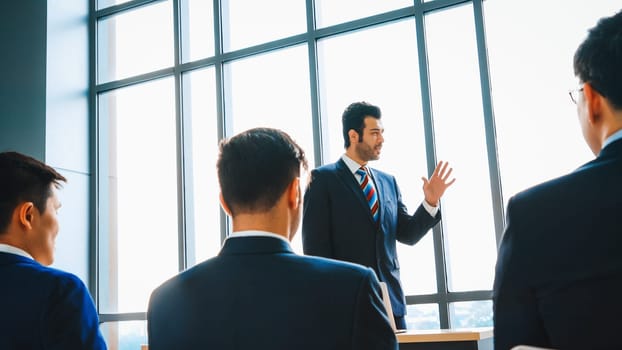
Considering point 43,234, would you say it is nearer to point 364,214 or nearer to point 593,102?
point 593,102

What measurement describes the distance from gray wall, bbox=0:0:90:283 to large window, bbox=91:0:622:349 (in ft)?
0.55

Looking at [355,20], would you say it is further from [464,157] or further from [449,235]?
[449,235]

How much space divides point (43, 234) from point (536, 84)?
10.2 ft

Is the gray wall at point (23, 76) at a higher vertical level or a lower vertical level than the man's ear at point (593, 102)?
higher

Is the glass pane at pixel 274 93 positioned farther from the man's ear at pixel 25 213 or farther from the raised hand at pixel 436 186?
the man's ear at pixel 25 213

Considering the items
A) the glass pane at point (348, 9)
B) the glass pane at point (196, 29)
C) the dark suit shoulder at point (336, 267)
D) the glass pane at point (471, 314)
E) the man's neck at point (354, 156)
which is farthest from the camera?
the glass pane at point (196, 29)

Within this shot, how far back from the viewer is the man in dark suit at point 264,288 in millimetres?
1073

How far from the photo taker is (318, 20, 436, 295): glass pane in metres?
4.15

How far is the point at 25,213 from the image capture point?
5.56 ft

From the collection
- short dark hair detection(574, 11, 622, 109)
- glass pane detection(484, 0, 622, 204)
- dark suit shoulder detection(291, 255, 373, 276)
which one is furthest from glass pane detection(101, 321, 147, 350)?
short dark hair detection(574, 11, 622, 109)

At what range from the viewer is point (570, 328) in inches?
38.9

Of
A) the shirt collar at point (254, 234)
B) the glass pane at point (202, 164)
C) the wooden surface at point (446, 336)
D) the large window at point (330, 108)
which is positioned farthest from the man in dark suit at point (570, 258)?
the glass pane at point (202, 164)

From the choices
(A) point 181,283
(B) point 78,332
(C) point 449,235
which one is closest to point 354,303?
(A) point 181,283

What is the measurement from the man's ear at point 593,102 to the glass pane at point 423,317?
3075mm
